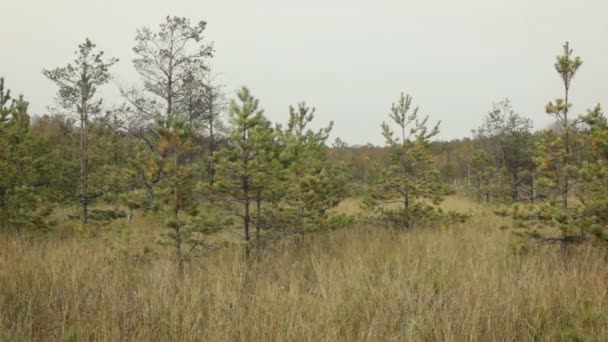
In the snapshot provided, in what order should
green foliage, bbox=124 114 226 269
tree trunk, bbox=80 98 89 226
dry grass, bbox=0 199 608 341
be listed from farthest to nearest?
tree trunk, bbox=80 98 89 226
green foliage, bbox=124 114 226 269
dry grass, bbox=0 199 608 341

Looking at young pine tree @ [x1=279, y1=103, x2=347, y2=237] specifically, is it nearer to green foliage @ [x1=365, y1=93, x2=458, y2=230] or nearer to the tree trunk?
green foliage @ [x1=365, y1=93, x2=458, y2=230]

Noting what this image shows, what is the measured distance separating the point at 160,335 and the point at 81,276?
2111 millimetres

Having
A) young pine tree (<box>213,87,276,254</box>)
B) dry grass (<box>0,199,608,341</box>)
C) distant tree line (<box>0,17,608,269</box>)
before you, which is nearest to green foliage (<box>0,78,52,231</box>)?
distant tree line (<box>0,17,608,269</box>)

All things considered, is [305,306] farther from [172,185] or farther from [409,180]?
[409,180]

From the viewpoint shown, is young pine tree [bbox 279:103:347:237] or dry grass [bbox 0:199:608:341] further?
young pine tree [bbox 279:103:347:237]

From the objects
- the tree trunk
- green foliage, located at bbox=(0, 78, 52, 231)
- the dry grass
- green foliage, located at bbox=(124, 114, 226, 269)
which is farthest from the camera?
the tree trunk

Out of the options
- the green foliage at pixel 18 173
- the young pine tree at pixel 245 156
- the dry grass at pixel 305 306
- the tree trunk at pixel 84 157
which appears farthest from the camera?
the tree trunk at pixel 84 157

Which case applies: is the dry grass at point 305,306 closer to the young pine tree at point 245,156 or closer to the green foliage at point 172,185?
the green foliage at point 172,185

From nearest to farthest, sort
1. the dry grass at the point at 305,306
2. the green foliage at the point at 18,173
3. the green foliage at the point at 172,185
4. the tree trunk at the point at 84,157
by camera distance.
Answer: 1. the dry grass at the point at 305,306
2. the green foliage at the point at 172,185
3. the green foliage at the point at 18,173
4. the tree trunk at the point at 84,157

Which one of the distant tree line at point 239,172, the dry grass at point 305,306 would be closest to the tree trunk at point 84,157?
the distant tree line at point 239,172

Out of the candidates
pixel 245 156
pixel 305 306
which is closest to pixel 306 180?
pixel 245 156

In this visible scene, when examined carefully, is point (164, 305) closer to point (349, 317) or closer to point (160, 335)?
point (160, 335)

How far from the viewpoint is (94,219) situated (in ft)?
35.2

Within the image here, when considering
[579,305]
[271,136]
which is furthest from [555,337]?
[271,136]
